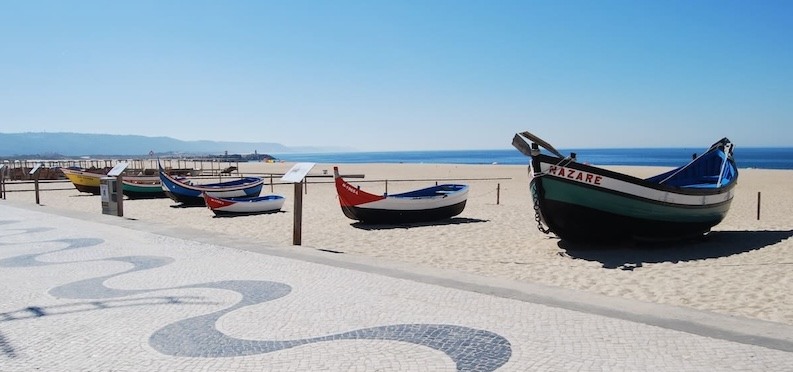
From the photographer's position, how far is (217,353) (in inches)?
169

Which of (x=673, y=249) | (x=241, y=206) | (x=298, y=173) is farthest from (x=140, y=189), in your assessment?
(x=673, y=249)

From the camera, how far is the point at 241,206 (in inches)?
682

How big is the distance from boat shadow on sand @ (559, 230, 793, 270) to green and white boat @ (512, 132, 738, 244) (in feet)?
0.70

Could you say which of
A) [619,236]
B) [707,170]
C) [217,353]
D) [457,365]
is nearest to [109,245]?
[217,353]

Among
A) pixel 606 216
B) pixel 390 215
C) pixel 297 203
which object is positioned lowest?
pixel 390 215

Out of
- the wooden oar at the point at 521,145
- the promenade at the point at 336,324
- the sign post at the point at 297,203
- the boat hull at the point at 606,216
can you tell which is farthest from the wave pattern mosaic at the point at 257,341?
the boat hull at the point at 606,216

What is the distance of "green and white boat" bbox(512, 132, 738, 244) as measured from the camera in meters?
10.2

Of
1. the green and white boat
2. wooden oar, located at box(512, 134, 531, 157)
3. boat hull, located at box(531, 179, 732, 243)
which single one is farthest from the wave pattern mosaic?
boat hull, located at box(531, 179, 732, 243)

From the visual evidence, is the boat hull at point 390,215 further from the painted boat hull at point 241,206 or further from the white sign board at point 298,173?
the white sign board at point 298,173

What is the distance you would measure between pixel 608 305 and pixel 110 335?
4.55 m

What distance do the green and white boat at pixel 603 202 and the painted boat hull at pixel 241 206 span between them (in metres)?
9.55

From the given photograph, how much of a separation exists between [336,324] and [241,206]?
13005 millimetres

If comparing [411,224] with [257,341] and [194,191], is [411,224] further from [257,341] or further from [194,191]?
[257,341]

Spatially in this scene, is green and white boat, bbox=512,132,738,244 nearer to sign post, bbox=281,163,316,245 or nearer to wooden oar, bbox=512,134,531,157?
wooden oar, bbox=512,134,531,157
